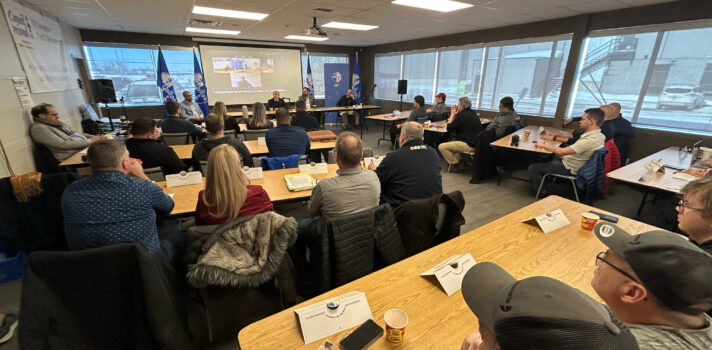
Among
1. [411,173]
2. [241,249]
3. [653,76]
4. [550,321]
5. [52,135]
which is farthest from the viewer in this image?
[653,76]

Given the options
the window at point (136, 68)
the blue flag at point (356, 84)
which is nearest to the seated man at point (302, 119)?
the window at point (136, 68)

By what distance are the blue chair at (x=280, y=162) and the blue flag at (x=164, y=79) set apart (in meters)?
6.48

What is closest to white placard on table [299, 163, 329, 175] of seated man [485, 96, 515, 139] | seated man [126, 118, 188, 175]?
seated man [126, 118, 188, 175]

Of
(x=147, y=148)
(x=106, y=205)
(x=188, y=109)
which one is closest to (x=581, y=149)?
(x=106, y=205)

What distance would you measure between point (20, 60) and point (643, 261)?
6.43 meters

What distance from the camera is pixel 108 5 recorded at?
14.4 ft

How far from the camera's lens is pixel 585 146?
3.30 meters

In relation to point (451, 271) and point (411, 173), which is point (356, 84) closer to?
point (411, 173)

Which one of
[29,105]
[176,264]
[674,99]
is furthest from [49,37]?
[674,99]

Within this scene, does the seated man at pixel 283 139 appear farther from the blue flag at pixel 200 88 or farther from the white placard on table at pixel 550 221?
the blue flag at pixel 200 88

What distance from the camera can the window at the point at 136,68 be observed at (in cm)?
717

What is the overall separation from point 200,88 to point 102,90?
2.38m

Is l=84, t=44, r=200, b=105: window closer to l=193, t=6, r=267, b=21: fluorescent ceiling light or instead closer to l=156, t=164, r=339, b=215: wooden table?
l=193, t=6, r=267, b=21: fluorescent ceiling light

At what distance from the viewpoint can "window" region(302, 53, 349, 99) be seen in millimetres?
9930
